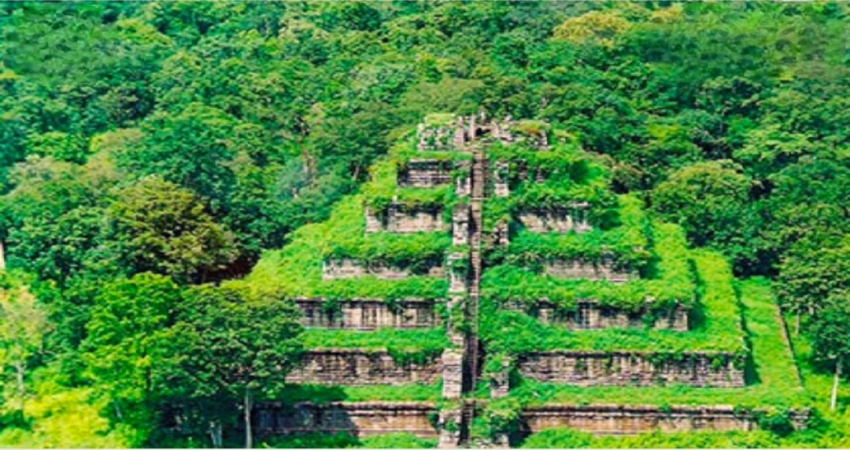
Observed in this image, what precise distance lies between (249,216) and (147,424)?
43.4 feet

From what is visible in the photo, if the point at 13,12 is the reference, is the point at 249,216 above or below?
below

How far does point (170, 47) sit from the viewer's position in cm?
8725

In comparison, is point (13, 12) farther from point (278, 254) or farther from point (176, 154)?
point (278, 254)

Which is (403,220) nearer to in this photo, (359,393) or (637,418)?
(359,393)

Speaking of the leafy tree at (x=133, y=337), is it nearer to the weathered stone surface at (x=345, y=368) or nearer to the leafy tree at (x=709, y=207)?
the weathered stone surface at (x=345, y=368)

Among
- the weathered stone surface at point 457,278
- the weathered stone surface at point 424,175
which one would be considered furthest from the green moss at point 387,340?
the weathered stone surface at point 424,175

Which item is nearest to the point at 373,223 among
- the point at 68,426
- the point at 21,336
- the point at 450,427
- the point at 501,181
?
the point at 501,181

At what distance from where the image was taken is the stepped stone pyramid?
45.0 m

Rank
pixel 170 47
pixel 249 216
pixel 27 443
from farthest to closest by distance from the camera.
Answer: pixel 170 47 < pixel 249 216 < pixel 27 443

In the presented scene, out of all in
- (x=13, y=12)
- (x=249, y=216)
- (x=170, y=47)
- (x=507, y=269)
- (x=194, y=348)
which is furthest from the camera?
(x=13, y=12)

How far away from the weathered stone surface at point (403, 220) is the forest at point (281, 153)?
5.77 meters

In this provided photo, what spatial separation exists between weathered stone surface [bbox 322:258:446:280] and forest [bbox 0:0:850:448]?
501 centimetres

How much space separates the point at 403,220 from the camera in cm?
4972

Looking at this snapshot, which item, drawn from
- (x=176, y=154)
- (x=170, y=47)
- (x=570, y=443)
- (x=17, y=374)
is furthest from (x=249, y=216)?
(x=170, y=47)
